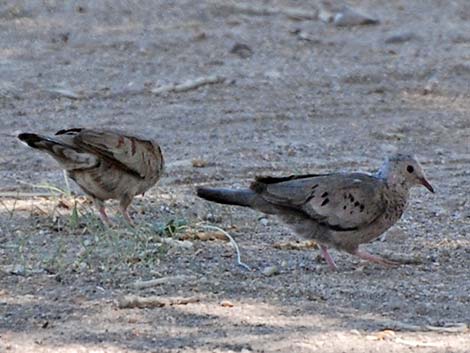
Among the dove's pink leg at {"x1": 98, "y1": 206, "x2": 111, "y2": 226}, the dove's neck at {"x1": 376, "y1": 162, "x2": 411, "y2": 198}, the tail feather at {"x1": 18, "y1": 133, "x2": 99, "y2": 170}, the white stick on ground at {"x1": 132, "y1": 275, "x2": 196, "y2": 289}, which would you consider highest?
the dove's neck at {"x1": 376, "y1": 162, "x2": 411, "y2": 198}

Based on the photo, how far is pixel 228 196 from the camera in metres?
6.61

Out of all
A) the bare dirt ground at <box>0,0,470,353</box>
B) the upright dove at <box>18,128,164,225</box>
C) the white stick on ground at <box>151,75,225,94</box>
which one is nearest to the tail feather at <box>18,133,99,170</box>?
the upright dove at <box>18,128,164,225</box>

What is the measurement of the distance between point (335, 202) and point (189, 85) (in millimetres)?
4641

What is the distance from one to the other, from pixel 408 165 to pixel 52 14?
24.9 ft

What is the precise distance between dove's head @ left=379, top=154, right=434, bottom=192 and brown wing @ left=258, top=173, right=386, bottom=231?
100mm

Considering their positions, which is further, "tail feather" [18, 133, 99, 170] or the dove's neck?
"tail feather" [18, 133, 99, 170]

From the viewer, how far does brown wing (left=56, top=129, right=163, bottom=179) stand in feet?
23.2

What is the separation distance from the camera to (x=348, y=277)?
6398 millimetres

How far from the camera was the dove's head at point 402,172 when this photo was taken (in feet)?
21.8

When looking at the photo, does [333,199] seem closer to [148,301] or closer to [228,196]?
[228,196]

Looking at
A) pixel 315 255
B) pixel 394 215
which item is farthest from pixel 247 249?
pixel 394 215

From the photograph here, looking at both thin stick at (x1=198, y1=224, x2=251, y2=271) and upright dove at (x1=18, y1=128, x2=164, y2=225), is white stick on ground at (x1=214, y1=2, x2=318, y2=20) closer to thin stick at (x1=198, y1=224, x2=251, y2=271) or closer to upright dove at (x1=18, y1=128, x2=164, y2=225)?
upright dove at (x1=18, y1=128, x2=164, y2=225)

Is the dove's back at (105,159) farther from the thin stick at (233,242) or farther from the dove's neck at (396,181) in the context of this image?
the dove's neck at (396,181)

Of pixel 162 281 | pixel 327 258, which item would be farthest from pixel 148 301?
pixel 327 258
